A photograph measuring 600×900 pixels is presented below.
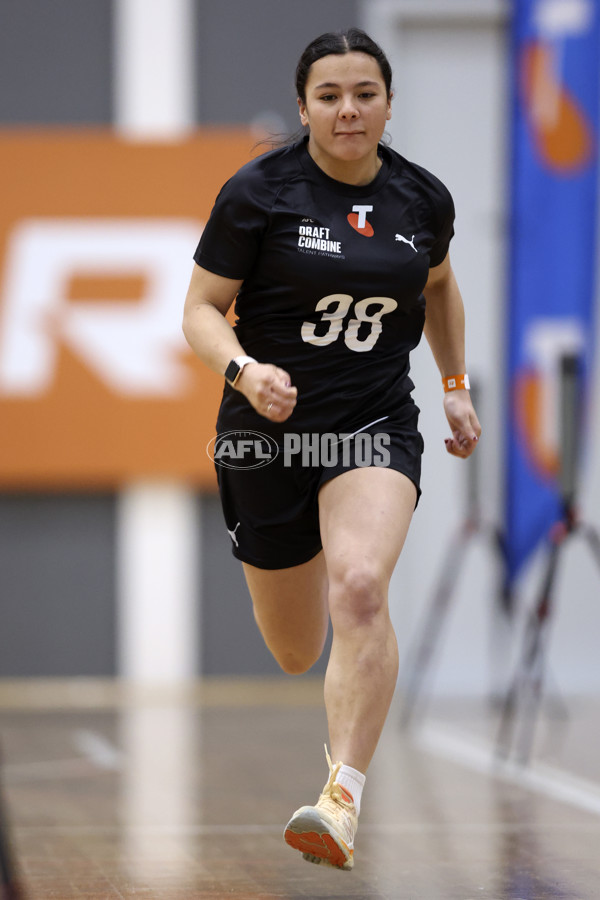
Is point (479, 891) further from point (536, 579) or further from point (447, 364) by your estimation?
point (536, 579)

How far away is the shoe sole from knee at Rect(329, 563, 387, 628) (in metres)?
0.40

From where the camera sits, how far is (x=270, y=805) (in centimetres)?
399

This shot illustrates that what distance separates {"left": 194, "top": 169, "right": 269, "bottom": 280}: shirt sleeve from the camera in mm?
2654

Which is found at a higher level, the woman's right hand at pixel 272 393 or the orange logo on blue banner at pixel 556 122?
the orange logo on blue banner at pixel 556 122

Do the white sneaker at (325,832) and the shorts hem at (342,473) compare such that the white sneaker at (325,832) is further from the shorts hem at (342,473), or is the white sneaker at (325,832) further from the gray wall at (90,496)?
the gray wall at (90,496)

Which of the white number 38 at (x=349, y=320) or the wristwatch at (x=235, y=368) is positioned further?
the white number 38 at (x=349, y=320)

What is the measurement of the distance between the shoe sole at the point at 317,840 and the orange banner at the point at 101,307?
5.15m

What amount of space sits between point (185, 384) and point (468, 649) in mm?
2363

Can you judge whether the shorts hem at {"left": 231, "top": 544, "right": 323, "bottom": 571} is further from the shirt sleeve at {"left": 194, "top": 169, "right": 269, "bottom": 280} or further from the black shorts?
the shirt sleeve at {"left": 194, "top": 169, "right": 269, "bottom": 280}

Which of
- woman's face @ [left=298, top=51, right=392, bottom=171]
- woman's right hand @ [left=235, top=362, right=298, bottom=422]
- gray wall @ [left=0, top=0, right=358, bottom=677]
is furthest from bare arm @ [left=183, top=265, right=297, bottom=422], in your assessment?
gray wall @ [left=0, top=0, right=358, bottom=677]

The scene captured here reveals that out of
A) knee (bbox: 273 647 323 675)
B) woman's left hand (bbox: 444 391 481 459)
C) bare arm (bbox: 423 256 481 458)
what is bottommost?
knee (bbox: 273 647 323 675)

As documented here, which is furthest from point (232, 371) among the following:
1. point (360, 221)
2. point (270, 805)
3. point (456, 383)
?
point (270, 805)

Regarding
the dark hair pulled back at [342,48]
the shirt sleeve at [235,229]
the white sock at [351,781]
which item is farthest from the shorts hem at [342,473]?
the dark hair pulled back at [342,48]

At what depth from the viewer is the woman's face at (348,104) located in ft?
8.57
